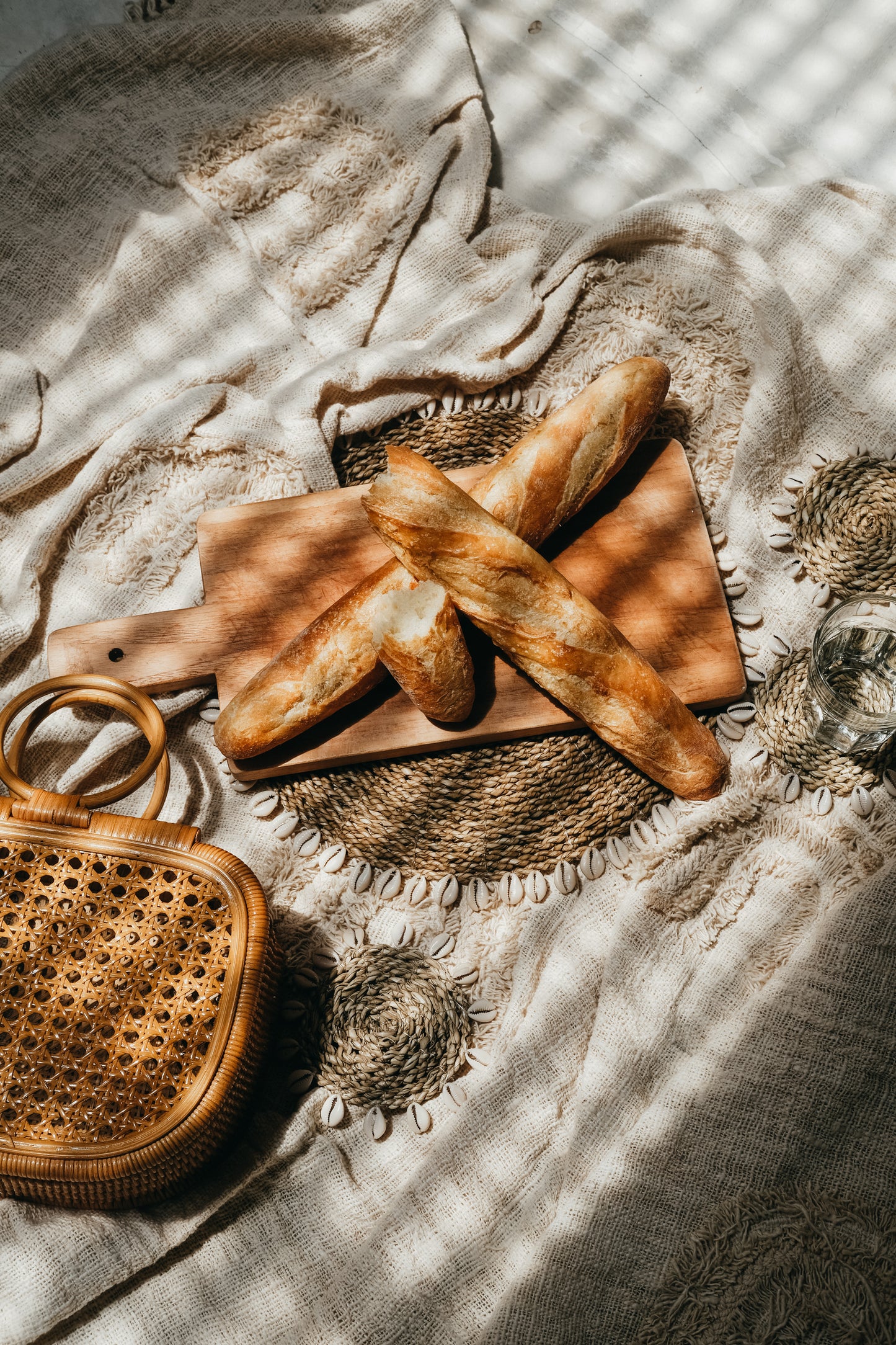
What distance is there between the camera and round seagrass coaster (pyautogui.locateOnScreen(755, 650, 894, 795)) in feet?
3.67

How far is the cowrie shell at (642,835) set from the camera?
1.14 meters

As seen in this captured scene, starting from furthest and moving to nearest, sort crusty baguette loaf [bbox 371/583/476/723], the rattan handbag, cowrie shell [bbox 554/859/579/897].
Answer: cowrie shell [bbox 554/859/579/897] → crusty baguette loaf [bbox 371/583/476/723] → the rattan handbag

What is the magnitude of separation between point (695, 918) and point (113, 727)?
72 cm

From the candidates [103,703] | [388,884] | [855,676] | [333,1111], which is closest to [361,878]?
[388,884]

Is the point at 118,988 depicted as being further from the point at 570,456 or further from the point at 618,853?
the point at 570,456

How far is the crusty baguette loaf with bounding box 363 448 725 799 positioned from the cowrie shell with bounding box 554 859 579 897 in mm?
157

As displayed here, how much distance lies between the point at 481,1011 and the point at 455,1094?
92mm

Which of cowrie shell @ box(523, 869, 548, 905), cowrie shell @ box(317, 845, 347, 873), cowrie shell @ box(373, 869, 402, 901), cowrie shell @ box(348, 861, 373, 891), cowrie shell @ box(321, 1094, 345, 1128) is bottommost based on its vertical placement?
cowrie shell @ box(321, 1094, 345, 1128)

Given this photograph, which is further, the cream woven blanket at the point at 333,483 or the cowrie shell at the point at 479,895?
the cowrie shell at the point at 479,895

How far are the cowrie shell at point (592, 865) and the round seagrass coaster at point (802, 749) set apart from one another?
9.5 inches

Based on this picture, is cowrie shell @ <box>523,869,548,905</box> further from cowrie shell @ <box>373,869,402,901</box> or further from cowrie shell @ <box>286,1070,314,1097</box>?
cowrie shell @ <box>286,1070,314,1097</box>

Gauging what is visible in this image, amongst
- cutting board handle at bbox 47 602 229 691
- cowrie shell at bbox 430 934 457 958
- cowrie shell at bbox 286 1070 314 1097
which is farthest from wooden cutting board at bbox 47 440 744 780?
cowrie shell at bbox 286 1070 314 1097

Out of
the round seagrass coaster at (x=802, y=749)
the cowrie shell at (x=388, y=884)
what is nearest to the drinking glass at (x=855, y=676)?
the round seagrass coaster at (x=802, y=749)

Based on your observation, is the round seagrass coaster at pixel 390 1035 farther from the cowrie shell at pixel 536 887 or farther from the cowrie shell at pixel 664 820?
the cowrie shell at pixel 664 820
